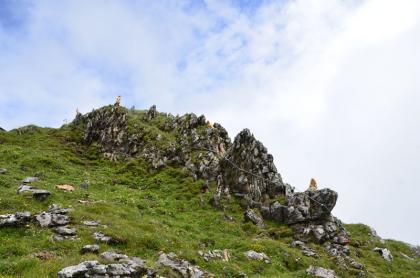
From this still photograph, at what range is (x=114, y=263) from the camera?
21297 millimetres

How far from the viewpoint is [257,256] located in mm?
32094

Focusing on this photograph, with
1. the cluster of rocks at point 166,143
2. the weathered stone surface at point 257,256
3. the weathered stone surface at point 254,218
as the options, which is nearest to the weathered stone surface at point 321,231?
the weathered stone surface at point 254,218

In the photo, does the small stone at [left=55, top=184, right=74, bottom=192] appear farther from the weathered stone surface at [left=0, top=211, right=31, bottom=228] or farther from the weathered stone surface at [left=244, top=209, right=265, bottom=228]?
the weathered stone surface at [left=244, top=209, right=265, bottom=228]

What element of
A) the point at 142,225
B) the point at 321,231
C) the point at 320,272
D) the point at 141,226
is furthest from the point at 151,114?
the point at 320,272

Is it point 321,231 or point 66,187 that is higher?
point 66,187

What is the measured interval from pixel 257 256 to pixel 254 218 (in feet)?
30.1

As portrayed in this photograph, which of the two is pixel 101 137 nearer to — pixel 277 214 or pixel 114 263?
pixel 277 214

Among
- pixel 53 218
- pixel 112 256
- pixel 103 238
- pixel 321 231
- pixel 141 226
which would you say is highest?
pixel 321 231

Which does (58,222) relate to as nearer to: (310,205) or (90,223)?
(90,223)

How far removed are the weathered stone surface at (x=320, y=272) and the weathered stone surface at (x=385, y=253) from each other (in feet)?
41.9

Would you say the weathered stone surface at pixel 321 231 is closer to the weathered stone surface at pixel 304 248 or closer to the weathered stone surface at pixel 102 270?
the weathered stone surface at pixel 304 248

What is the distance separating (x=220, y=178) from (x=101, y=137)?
2610cm

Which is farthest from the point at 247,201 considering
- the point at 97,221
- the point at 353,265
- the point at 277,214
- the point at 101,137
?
the point at 101,137

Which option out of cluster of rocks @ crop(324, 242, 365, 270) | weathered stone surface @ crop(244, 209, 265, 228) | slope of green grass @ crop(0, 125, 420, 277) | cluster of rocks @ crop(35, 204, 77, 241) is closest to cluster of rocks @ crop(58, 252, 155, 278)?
slope of green grass @ crop(0, 125, 420, 277)
